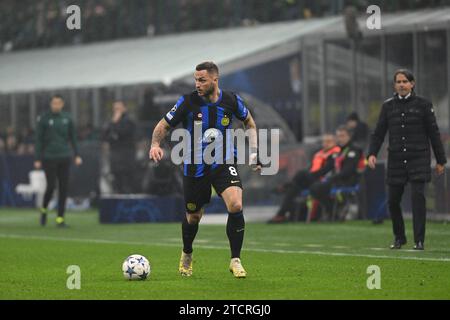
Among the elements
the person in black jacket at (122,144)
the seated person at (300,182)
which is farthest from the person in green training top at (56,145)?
the seated person at (300,182)

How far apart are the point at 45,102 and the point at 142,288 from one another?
22338 millimetres

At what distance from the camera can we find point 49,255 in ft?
53.7

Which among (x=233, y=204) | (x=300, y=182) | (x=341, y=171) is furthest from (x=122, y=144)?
(x=233, y=204)

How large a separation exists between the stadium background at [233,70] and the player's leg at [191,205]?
8.92 metres

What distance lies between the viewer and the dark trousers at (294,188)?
74.1ft

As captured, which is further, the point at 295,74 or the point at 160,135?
the point at 295,74

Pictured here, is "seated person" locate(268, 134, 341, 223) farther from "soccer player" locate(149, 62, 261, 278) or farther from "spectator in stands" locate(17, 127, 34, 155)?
"spectator in stands" locate(17, 127, 34, 155)

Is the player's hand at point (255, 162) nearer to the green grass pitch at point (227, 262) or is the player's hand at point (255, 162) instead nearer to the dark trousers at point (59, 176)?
the green grass pitch at point (227, 262)

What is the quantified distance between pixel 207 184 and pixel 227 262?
85.0 inches

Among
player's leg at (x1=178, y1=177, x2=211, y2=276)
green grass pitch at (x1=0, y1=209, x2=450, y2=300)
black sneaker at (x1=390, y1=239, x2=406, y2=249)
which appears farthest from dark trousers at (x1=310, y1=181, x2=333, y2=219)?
player's leg at (x1=178, y1=177, x2=211, y2=276)

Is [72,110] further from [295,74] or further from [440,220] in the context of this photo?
[440,220]

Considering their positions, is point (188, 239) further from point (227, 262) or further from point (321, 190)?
point (321, 190)

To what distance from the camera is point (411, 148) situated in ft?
52.1

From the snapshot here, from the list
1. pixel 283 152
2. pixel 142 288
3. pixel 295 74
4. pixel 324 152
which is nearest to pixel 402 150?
pixel 142 288
